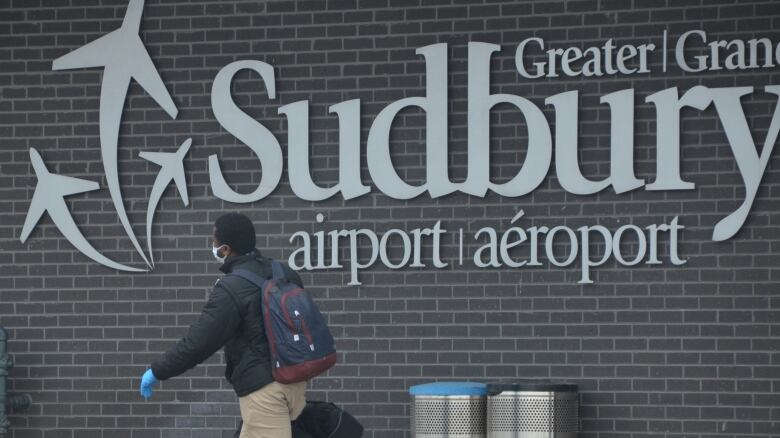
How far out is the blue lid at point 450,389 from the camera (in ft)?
32.6

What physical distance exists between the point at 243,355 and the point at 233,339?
11 cm

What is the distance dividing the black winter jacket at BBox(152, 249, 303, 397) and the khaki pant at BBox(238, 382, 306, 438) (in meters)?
0.05

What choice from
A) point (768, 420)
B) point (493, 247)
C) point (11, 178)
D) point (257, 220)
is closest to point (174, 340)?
point (257, 220)

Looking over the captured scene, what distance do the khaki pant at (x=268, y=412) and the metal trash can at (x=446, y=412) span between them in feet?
6.70

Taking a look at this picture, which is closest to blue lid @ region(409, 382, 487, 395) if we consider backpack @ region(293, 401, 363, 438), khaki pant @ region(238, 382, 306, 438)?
backpack @ region(293, 401, 363, 438)

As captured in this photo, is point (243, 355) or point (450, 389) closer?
point (243, 355)

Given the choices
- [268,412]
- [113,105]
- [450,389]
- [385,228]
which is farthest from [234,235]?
[113,105]

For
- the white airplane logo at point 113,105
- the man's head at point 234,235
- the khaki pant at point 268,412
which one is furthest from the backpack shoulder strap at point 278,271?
the white airplane logo at point 113,105

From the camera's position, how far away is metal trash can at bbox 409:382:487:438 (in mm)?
9906

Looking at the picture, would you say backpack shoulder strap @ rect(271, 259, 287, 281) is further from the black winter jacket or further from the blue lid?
the blue lid

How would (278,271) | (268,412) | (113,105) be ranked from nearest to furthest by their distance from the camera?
(268,412), (278,271), (113,105)

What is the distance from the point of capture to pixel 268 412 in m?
7.96

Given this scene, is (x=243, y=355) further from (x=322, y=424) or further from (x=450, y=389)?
(x=450, y=389)

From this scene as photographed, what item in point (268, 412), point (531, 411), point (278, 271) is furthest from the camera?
point (531, 411)
